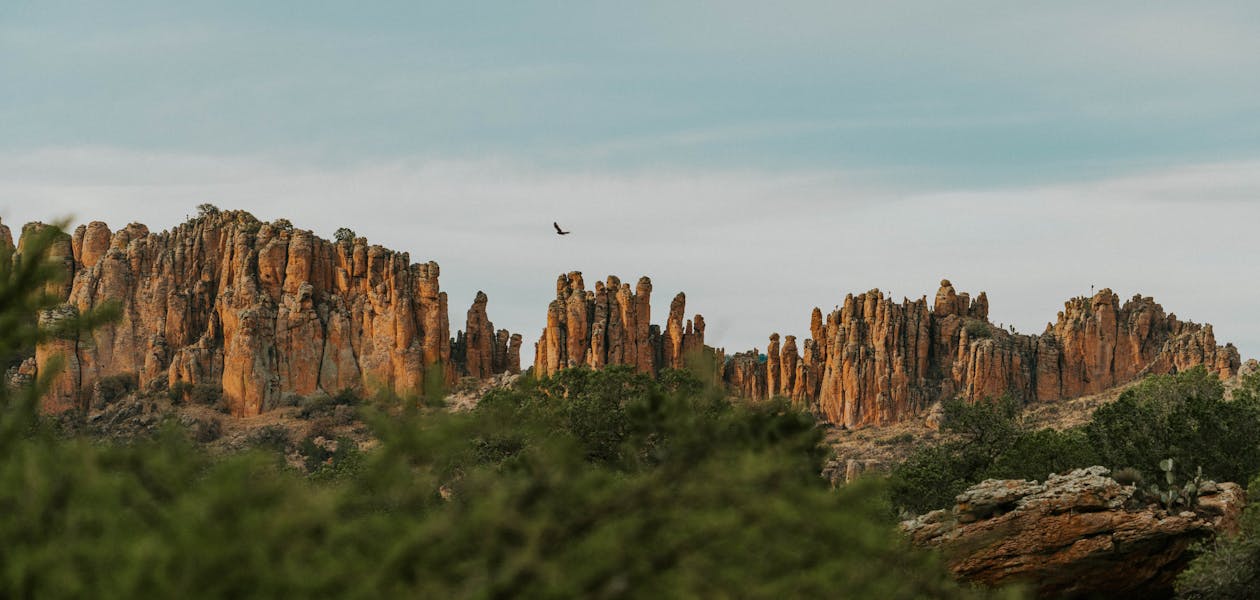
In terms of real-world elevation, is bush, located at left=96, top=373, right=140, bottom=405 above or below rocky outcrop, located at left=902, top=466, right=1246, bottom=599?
above

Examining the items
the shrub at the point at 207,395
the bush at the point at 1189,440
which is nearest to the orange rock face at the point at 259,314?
the shrub at the point at 207,395

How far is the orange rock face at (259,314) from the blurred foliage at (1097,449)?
66.6 meters

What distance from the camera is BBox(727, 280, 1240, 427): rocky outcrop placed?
132000 mm

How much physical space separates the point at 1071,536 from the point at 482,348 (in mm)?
97383

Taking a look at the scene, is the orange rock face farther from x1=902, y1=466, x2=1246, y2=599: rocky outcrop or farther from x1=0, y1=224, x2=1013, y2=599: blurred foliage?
x1=0, y1=224, x2=1013, y2=599: blurred foliage

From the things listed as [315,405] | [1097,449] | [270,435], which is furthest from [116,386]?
[1097,449]

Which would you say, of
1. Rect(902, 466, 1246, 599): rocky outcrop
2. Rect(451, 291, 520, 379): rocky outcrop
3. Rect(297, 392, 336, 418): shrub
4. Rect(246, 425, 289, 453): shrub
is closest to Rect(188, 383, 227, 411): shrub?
Rect(297, 392, 336, 418): shrub

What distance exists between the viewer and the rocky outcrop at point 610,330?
126 m

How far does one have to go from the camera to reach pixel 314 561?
33.2 ft

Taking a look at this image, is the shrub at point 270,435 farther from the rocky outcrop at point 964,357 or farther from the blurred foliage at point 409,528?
the blurred foliage at point 409,528

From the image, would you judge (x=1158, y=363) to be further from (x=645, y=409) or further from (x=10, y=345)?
(x=10, y=345)

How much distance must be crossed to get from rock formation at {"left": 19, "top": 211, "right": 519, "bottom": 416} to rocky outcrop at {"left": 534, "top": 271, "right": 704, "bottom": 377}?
5728 millimetres

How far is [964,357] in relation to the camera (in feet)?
440

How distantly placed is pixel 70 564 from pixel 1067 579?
2660 cm
